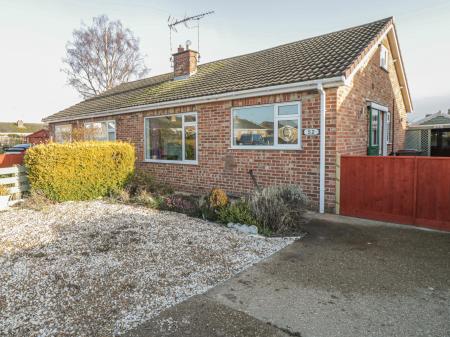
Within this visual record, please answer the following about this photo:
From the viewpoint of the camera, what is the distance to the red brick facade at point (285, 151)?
24.1 feet

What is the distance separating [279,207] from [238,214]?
0.85 meters

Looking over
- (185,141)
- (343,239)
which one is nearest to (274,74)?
(185,141)

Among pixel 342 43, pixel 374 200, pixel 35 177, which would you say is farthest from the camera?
pixel 342 43

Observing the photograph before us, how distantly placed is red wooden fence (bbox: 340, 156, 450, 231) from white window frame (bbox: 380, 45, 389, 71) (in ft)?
17.0

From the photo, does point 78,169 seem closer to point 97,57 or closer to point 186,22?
point 186,22

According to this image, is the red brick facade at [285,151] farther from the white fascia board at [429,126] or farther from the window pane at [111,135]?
the white fascia board at [429,126]

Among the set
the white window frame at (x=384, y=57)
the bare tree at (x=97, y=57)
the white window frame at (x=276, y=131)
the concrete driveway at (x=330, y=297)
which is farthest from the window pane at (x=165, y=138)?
the bare tree at (x=97, y=57)

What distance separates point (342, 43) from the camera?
936 cm

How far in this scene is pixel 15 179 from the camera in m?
8.48

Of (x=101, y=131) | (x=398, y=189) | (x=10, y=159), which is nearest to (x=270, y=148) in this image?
(x=398, y=189)

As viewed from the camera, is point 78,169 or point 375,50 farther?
point 375,50

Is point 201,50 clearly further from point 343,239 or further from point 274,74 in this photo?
point 343,239

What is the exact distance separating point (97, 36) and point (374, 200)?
32.1m

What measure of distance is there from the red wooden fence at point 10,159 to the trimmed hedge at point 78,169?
10.9 ft
